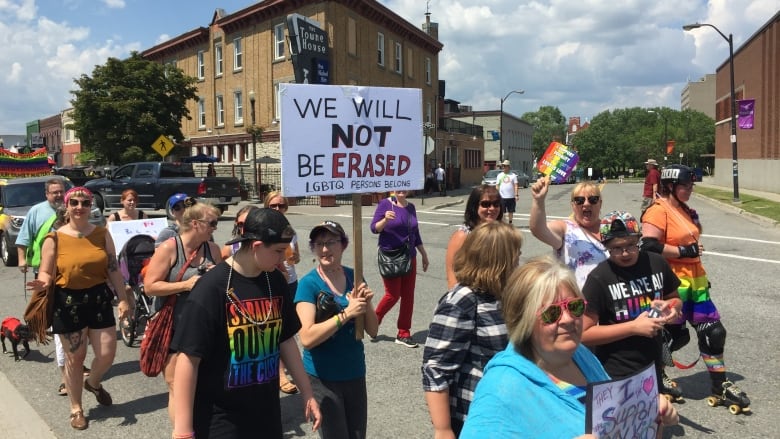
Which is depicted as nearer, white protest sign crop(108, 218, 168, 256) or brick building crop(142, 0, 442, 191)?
white protest sign crop(108, 218, 168, 256)

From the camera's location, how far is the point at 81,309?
4.52 metres

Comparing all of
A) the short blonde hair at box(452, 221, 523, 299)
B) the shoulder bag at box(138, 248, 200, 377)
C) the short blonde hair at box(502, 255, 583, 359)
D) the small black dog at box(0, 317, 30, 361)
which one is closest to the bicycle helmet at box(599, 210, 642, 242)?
the short blonde hair at box(452, 221, 523, 299)

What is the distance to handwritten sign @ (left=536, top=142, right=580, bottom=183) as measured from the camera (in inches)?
191

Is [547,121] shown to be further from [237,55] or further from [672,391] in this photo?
[672,391]

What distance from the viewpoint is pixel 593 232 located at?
12.9 ft

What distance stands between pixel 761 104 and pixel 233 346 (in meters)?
43.9

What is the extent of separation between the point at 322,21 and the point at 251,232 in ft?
99.6

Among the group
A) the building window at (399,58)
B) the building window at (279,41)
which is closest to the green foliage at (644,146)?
the building window at (399,58)

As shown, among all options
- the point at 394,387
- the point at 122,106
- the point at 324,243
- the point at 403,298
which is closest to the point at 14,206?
the point at 403,298

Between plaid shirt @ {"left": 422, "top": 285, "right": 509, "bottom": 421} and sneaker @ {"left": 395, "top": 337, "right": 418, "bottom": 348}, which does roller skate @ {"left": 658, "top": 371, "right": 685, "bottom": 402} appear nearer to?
sneaker @ {"left": 395, "top": 337, "right": 418, "bottom": 348}

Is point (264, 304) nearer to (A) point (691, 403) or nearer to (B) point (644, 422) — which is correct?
(B) point (644, 422)

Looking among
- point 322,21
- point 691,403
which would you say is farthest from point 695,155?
point 691,403

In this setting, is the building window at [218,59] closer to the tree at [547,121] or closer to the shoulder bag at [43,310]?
the shoulder bag at [43,310]

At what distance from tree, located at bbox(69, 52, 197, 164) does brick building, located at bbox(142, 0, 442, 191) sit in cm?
394
